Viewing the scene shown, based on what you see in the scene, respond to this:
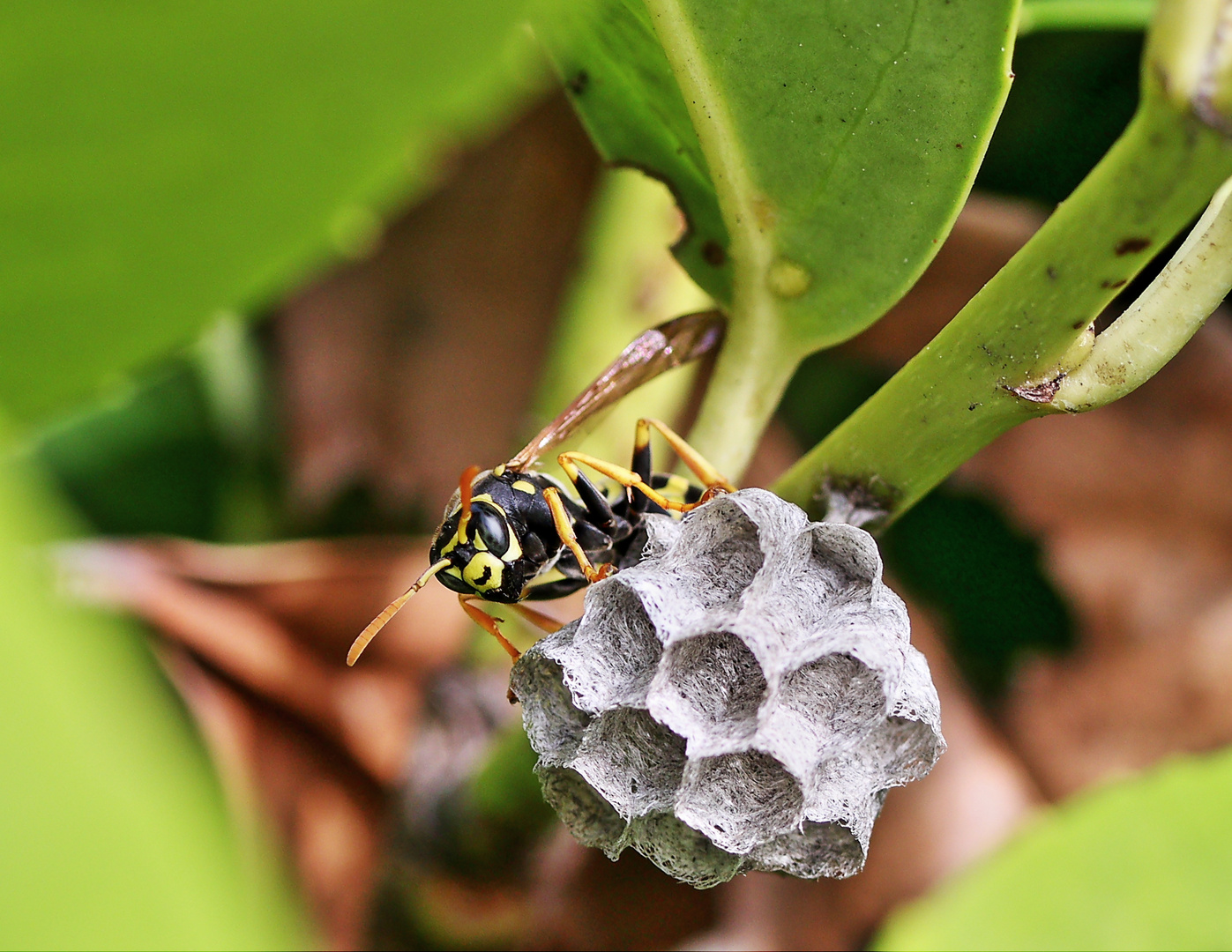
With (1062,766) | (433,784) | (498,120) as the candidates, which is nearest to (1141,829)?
(1062,766)

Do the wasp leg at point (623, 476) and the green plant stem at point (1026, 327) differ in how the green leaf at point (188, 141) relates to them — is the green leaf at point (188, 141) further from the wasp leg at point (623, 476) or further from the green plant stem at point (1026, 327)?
the wasp leg at point (623, 476)

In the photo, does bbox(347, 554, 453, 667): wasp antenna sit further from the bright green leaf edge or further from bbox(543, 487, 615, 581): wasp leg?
the bright green leaf edge

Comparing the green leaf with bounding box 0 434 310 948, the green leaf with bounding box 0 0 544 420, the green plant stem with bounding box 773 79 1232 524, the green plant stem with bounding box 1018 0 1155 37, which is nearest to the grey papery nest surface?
the green plant stem with bounding box 773 79 1232 524

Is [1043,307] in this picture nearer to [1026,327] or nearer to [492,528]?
[1026,327]

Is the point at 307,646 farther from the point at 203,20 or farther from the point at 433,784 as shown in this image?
the point at 203,20

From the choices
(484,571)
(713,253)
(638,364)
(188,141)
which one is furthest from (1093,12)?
(188,141)

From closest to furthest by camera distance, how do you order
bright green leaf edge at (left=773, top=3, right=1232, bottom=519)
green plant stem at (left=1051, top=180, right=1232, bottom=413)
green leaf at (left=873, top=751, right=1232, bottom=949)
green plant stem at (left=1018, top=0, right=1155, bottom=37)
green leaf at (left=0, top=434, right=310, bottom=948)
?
green leaf at (left=0, top=434, right=310, bottom=948) < bright green leaf edge at (left=773, top=3, right=1232, bottom=519) < green plant stem at (left=1051, top=180, right=1232, bottom=413) < green leaf at (left=873, top=751, right=1232, bottom=949) < green plant stem at (left=1018, top=0, right=1155, bottom=37)

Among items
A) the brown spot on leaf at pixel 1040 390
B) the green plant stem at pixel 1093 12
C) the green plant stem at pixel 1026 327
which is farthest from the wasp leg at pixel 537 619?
the green plant stem at pixel 1093 12
